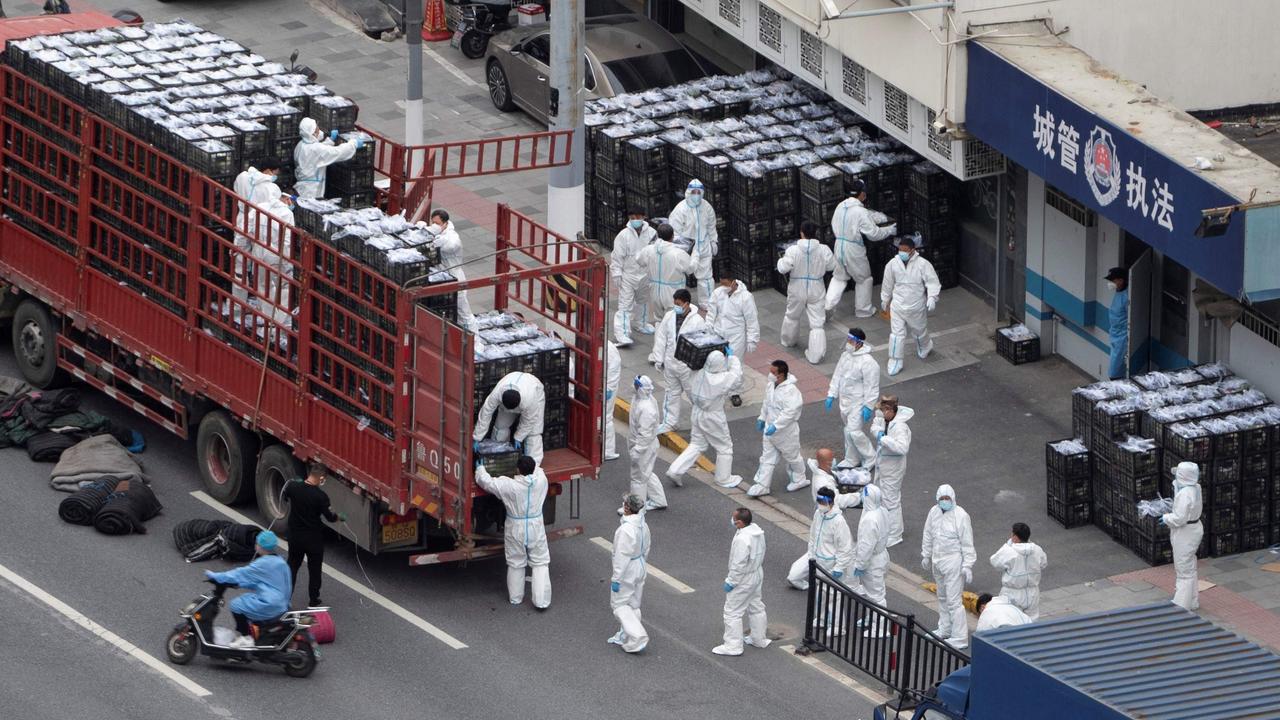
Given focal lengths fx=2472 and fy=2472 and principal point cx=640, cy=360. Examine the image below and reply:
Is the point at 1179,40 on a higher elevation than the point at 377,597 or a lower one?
higher

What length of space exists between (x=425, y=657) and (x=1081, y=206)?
9222mm

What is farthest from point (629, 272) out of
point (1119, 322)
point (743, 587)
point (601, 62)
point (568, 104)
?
point (743, 587)

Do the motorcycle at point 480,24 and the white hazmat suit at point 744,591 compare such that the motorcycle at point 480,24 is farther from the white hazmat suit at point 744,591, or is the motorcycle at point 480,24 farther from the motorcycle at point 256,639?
the motorcycle at point 256,639

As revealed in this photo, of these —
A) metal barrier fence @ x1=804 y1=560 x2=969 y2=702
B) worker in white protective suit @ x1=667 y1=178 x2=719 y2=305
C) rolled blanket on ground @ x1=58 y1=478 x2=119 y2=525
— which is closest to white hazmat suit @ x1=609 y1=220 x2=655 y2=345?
worker in white protective suit @ x1=667 y1=178 x2=719 y2=305

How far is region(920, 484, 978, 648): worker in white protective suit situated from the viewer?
2162cm

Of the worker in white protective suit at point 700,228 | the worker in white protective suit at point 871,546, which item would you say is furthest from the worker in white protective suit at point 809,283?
the worker in white protective suit at point 871,546

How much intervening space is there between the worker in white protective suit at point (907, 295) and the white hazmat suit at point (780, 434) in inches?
106

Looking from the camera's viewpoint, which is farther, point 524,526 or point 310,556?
point 524,526

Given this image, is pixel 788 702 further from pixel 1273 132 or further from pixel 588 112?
pixel 588 112

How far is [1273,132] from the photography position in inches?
1013

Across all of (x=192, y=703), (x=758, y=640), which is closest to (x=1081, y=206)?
(x=758, y=640)

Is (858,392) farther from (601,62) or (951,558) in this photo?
(601,62)

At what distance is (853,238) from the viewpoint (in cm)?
2798

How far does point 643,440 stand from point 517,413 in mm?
2593
